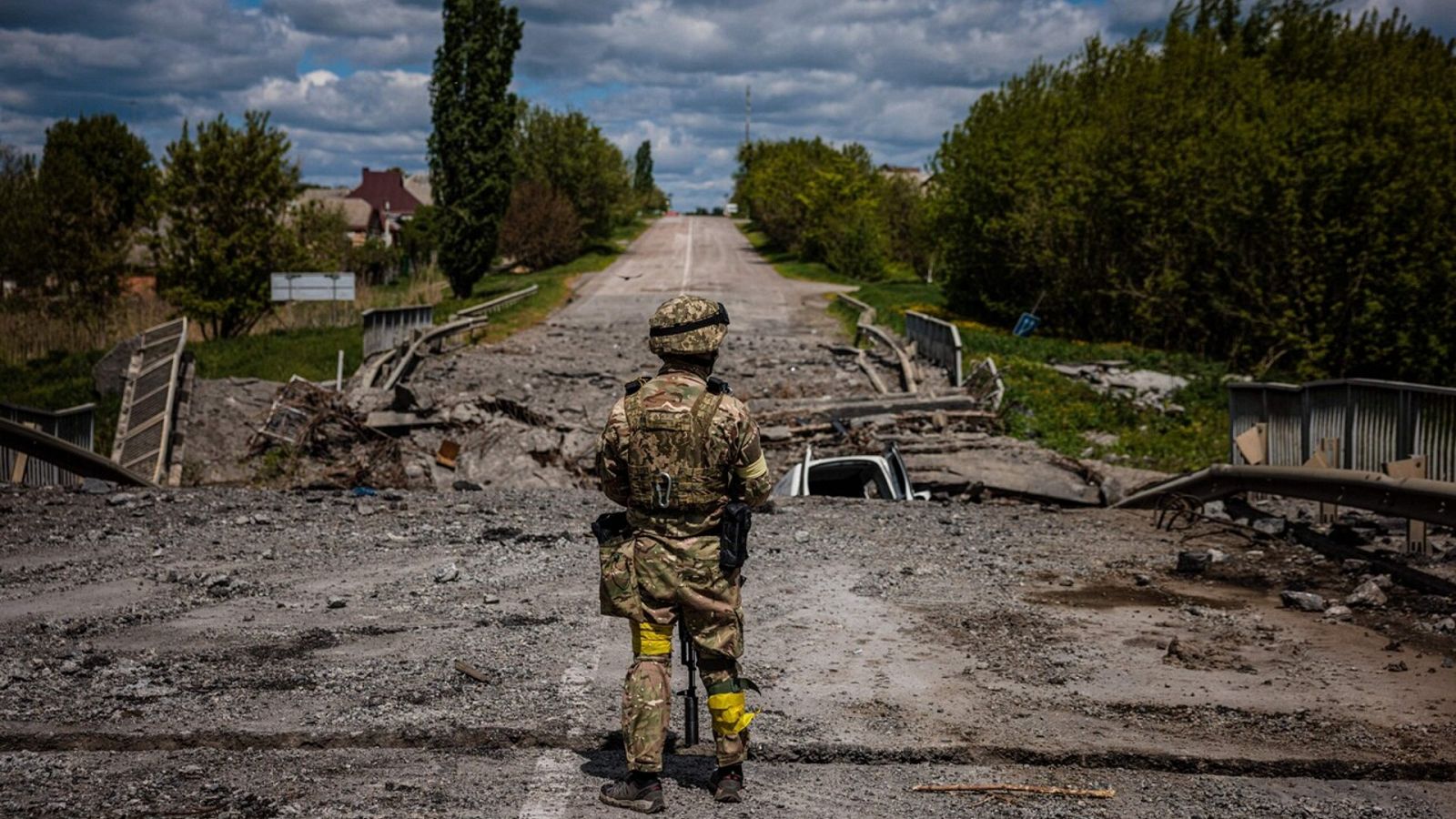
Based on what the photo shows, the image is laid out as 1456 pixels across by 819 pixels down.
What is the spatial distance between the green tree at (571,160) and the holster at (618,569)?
6169 cm

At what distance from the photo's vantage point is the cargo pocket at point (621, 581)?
15.4 feet

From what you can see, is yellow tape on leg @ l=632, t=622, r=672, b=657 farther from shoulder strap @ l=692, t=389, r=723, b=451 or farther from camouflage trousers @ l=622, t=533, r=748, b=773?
shoulder strap @ l=692, t=389, r=723, b=451

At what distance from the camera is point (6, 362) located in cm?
2870

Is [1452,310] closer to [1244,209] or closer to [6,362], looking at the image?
[1244,209]

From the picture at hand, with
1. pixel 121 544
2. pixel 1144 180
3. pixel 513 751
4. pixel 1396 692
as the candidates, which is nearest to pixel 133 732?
pixel 513 751

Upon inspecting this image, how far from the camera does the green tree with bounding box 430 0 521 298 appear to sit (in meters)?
40.5

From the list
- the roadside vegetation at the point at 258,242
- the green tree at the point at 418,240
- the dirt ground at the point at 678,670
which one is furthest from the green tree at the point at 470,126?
the green tree at the point at 418,240

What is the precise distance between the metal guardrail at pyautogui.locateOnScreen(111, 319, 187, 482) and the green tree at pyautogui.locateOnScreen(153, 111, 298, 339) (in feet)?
48.8

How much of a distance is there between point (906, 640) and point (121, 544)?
5949 millimetres

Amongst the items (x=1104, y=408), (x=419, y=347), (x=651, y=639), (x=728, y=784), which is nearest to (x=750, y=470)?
(x=651, y=639)

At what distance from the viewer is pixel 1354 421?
1057 cm

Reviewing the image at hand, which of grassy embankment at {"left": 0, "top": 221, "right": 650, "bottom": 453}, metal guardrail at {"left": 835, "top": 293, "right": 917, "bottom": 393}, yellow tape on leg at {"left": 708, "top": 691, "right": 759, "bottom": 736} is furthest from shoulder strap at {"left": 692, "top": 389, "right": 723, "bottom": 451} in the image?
grassy embankment at {"left": 0, "top": 221, "right": 650, "bottom": 453}

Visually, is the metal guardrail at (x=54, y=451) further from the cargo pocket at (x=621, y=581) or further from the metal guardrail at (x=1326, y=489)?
the metal guardrail at (x=1326, y=489)

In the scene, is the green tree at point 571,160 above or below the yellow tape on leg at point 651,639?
above
